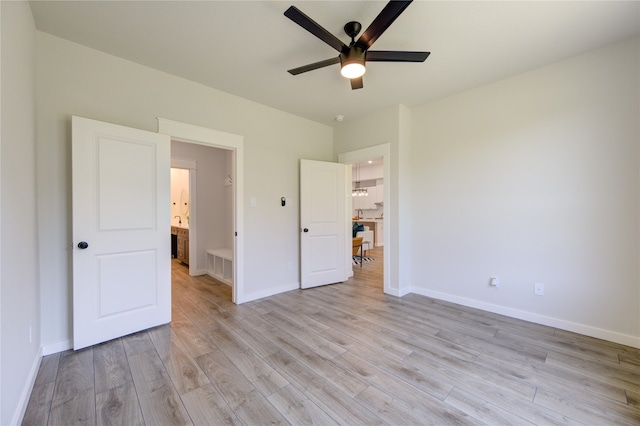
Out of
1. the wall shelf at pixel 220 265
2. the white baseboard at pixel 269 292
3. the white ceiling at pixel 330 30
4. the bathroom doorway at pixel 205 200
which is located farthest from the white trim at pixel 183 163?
the white baseboard at pixel 269 292

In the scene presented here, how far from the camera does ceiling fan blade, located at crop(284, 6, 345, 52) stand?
1.63 meters

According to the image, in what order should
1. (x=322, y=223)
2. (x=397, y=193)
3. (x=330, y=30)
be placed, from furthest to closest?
(x=322, y=223) → (x=397, y=193) → (x=330, y=30)

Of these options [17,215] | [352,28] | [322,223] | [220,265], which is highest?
[352,28]

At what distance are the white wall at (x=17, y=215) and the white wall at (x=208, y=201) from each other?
2.89 meters

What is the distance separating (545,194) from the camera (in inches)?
110

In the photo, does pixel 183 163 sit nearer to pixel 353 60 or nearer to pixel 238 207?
pixel 238 207

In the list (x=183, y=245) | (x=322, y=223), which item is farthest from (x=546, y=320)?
(x=183, y=245)

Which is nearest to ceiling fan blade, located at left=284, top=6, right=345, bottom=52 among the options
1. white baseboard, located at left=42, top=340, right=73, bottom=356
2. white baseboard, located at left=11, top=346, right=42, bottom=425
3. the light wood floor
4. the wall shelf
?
the light wood floor

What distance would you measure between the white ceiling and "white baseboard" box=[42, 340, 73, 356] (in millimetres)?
2674

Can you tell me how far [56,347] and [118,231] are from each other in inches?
42.5

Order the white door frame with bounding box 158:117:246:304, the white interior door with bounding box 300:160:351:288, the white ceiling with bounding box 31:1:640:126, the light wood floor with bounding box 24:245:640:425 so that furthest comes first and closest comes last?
the white interior door with bounding box 300:160:351:288, the white door frame with bounding box 158:117:246:304, the white ceiling with bounding box 31:1:640:126, the light wood floor with bounding box 24:245:640:425

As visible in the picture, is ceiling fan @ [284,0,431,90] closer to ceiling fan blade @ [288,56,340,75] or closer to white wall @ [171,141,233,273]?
ceiling fan blade @ [288,56,340,75]

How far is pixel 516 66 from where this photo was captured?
2.79 metres

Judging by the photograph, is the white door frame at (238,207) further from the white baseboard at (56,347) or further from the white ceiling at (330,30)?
the white baseboard at (56,347)
